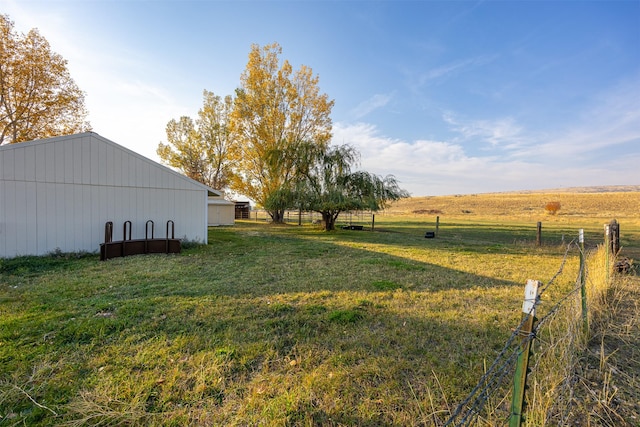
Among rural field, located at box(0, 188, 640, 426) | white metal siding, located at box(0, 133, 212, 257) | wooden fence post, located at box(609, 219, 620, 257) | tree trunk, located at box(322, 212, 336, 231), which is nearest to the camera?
rural field, located at box(0, 188, 640, 426)

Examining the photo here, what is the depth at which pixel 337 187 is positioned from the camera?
14.8m

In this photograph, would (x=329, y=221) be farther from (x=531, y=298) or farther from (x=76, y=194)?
(x=531, y=298)

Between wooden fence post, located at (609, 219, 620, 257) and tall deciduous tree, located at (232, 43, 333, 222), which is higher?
tall deciduous tree, located at (232, 43, 333, 222)

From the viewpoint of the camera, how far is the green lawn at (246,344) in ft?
6.55

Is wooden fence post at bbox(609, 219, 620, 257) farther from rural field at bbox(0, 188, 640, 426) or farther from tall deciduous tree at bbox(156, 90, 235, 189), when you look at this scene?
tall deciduous tree at bbox(156, 90, 235, 189)

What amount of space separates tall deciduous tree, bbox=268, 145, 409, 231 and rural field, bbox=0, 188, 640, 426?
8.75 meters

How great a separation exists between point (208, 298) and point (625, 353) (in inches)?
191

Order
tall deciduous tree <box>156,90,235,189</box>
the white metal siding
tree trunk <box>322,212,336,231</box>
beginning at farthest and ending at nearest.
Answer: tall deciduous tree <box>156,90,235,189</box>
tree trunk <box>322,212,336,231</box>
the white metal siding

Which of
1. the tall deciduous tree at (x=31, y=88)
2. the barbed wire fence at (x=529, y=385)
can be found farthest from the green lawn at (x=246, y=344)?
the tall deciduous tree at (x=31, y=88)

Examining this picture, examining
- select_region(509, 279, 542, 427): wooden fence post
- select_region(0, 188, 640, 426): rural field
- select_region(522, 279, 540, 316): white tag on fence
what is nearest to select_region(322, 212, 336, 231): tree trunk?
select_region(0, 188, 640, 426): rural field

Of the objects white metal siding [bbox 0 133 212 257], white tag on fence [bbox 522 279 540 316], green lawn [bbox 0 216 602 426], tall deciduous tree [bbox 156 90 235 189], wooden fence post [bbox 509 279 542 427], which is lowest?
green lawn [bbox 0 216 602 426]

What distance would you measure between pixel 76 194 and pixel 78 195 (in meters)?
0.05

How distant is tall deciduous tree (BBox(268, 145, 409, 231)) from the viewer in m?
14.3

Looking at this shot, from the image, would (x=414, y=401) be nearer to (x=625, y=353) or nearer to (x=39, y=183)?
(x=625, y=353)
